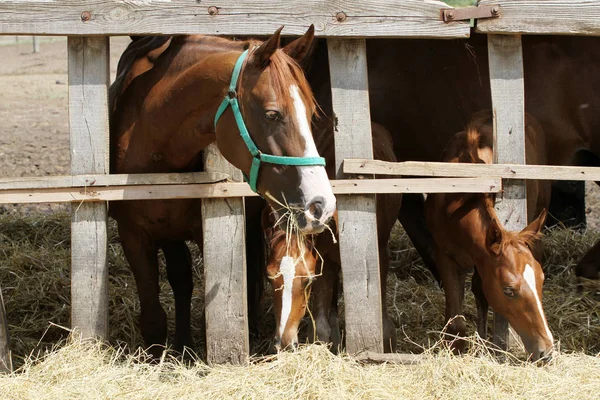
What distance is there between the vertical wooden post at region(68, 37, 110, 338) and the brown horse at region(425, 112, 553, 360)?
79.8 inches

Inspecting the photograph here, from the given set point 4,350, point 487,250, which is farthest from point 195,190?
point 487,250

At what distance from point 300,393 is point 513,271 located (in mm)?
1370

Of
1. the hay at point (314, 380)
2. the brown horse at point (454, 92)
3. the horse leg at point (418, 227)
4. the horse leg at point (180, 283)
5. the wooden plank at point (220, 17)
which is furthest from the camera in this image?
the horse leg at point (418, 227)

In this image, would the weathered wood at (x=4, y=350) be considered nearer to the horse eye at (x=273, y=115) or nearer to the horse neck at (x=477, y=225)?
the horse eye at (x=273, y=115)

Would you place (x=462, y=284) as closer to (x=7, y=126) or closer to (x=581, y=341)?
(x=581, y=341)

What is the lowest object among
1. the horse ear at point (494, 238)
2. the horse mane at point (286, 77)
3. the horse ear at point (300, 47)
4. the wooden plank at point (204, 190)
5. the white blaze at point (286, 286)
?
the white blaze at point (286, 286)

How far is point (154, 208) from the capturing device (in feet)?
16.4

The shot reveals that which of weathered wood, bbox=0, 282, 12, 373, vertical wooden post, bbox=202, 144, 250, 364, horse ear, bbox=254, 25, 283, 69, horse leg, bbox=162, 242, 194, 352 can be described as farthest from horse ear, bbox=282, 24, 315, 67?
weathered wood, bbox=0, 282, 12, 373

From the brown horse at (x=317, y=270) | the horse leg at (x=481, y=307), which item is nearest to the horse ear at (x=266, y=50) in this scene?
the brown horse at (x=317, y=270)

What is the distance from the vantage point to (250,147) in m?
4.26

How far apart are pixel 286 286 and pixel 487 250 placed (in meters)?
1.16

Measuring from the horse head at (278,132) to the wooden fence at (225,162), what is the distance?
37 centimetres

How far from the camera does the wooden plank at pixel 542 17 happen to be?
179 inches

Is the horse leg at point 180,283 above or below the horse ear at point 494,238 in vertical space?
below
